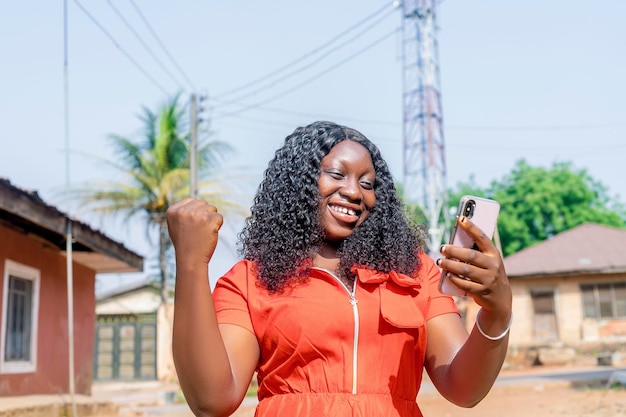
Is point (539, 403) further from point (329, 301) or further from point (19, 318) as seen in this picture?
point (329, 301)

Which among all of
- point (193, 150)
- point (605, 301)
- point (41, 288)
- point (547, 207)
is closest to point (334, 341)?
point (41, 288)

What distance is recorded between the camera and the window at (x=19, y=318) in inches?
379

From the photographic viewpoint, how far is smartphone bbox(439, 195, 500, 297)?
1.69m

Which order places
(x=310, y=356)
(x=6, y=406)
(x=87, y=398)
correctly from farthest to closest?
(x=87, y=398), (x=6, y=406), (x=310, y=356)

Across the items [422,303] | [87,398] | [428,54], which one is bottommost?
[87,398]

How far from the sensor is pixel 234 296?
1.96 meters

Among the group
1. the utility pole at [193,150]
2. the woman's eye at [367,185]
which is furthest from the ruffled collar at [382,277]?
the utility pole at [193,150]

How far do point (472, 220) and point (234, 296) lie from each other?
0.63m

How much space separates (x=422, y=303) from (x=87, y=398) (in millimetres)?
11389

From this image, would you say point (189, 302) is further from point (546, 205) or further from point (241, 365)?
point (546, 205)

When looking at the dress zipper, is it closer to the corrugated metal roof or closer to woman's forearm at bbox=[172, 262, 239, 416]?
woman's forearm at bbox=[172, 262, 239, 416]

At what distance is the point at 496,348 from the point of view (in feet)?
5.82

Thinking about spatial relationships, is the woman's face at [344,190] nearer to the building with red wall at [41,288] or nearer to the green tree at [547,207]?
the building with red wall at [41,288]

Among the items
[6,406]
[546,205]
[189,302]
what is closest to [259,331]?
[189,302]
